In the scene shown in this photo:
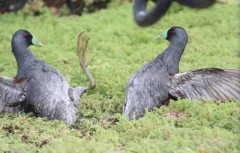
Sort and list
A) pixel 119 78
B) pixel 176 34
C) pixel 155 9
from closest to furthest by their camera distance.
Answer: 1. pixel 155 9
2. pixel 176 34
3. pixel 119 78

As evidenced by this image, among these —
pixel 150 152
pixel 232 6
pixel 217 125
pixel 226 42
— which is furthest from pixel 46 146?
pixel 232 6

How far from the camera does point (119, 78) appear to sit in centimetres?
681

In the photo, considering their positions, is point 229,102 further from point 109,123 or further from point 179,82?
point 109,123

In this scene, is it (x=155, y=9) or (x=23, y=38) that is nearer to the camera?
(x=155, y=9)

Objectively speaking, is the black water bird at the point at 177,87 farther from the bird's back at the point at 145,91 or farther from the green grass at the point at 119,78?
the green grass at the point at 119,78

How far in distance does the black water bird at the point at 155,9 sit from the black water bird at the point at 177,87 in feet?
10.7

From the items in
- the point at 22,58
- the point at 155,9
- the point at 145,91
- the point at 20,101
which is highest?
the point at 155,9

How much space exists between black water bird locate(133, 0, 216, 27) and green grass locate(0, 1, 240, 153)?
6.29ft

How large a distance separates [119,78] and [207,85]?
1331 mm

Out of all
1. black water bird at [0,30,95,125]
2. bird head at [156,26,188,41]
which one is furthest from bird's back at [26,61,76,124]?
bird head at [156,26,188,41]

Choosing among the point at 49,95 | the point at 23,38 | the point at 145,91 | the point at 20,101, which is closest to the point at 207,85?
the point at 145,91

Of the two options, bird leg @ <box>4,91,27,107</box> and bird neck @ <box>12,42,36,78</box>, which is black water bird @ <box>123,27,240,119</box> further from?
bird neck @ <box>12,42,36,78</box>

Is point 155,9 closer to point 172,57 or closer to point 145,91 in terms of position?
point 145,91

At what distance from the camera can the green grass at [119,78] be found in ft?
14.7
